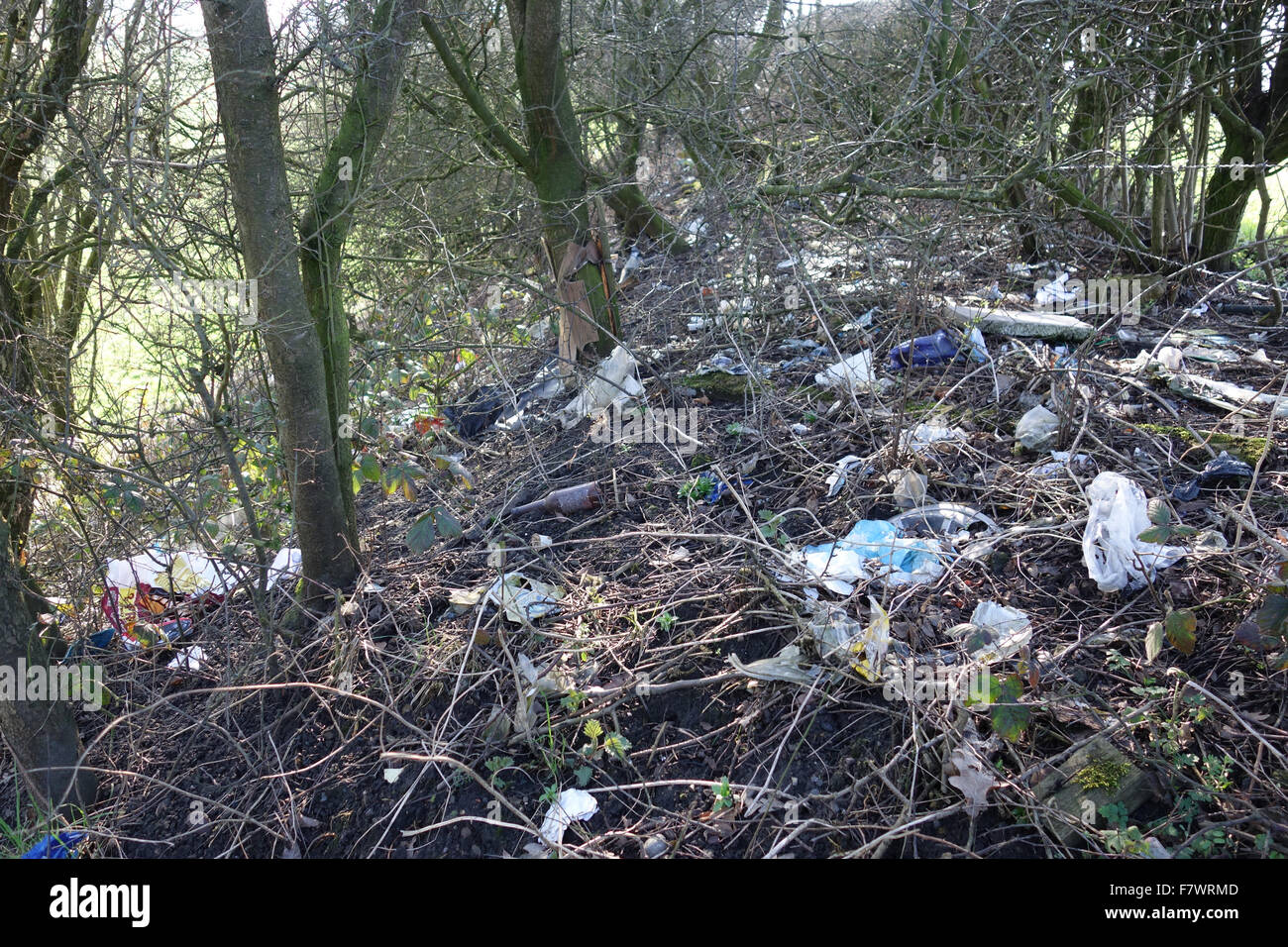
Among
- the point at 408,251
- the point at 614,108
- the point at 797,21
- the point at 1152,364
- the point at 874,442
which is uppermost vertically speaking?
the point at 797,21

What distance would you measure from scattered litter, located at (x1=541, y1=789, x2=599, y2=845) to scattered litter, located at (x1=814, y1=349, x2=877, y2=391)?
2332 millimetres

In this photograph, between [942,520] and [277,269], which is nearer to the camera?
[277,269]

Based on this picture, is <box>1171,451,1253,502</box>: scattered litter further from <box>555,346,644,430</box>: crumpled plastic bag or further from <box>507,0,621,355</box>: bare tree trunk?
<box>507,0,621,355</box>: bare tree trunk

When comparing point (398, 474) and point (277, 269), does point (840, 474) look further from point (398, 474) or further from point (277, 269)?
point (277, 269)

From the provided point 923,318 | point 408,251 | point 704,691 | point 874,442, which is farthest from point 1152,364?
point 408,251

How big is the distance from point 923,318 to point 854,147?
105 centimetres

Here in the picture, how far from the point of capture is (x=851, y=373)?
410 cm

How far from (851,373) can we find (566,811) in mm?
2576

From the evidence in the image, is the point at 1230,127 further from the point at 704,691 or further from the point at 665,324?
the point at 704,691

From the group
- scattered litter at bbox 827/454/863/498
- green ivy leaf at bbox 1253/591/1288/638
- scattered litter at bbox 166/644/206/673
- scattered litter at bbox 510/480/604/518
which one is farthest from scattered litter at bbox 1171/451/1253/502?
scattered litter at bbox 166/644/206/673

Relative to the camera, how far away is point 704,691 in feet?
8.55

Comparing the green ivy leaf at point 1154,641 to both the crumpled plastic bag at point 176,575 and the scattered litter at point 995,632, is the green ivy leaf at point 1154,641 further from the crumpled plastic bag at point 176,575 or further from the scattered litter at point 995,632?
the crumpled plastic bag at point 176,575

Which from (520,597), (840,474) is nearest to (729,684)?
(520,597)

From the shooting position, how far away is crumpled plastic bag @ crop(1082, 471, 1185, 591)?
260 centimetres
